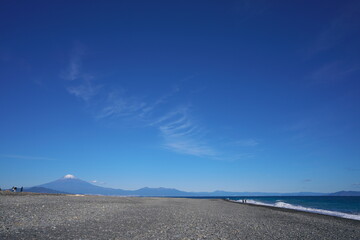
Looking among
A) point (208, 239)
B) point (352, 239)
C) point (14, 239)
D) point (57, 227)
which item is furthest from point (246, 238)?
point (14, 239)

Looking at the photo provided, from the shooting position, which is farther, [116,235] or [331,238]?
[331,238]

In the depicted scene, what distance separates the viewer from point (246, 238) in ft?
37.7

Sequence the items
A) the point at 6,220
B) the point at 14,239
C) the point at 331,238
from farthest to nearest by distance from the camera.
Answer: the point at 331,238
the point at 6,220
the point at 14,239

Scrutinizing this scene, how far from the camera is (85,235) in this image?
9.98 meters

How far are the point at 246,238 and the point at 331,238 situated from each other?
605 centimetres

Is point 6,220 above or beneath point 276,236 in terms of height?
above

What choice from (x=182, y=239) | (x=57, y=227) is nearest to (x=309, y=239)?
(x=182, y=239)

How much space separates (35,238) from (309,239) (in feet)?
45.5

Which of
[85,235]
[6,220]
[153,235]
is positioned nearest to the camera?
[85,235]

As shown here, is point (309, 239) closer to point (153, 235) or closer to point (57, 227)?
point (153, 235)

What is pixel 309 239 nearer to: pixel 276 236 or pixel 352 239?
pixel 276 236

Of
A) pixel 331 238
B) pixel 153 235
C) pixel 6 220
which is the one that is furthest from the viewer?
pixel 331 238

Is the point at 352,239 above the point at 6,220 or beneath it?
beneath

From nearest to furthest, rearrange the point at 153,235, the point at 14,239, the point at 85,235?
the point at 14,239, the point at 85,235, the point at 153,235
